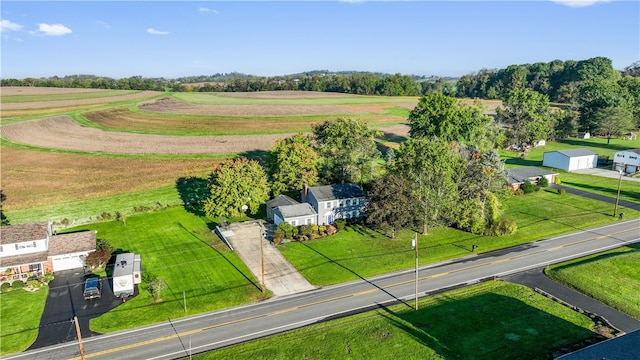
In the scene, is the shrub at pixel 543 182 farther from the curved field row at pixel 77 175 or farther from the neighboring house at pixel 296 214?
the curved field row at pixel 77 175

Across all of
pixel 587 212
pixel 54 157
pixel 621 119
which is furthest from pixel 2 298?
pixel 621 119

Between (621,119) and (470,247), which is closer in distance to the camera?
(470,247)

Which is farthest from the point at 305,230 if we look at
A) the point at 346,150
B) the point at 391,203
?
the point at 346,150

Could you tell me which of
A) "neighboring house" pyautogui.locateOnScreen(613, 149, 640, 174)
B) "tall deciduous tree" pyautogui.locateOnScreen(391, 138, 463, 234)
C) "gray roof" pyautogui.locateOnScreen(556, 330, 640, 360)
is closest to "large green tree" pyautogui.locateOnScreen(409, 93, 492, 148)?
"neighboring house" pyautogui.locateOnScreen(613, 149, 640, 174)

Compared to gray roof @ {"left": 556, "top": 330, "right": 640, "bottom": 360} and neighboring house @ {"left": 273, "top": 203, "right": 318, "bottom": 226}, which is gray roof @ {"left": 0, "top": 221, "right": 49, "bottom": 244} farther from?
gray roof @ {"left": 556, "top": 330, "right": 640, "bottom": 360}

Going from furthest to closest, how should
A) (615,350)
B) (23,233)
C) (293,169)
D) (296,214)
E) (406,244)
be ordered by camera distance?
1. (293,169)
2. (296,214)
3. (406,244)
4. (23,233)
5. (615,350)

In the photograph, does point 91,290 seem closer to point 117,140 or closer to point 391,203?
point 391,203

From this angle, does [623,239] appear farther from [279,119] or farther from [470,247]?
[279,119]
